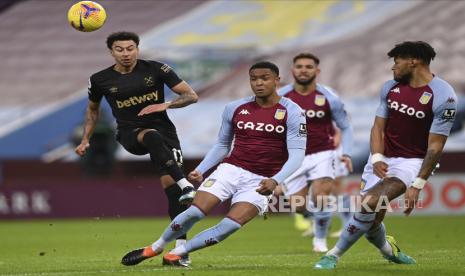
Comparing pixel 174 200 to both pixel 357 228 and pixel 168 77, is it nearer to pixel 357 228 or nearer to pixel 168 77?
pixel 168 77

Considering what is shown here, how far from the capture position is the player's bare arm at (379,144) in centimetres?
896

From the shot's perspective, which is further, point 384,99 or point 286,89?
point 286,89

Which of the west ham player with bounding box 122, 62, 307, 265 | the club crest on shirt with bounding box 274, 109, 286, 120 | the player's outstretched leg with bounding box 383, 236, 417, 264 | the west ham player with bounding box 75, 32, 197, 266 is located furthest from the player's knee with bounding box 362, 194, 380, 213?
the west ham player with bounding box 75, 32, 197, 266

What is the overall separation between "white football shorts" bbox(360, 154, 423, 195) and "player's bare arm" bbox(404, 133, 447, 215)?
32 centimetres

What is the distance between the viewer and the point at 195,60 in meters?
27.9

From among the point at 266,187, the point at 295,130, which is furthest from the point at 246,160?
the point at 266,187

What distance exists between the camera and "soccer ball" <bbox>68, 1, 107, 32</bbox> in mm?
10625

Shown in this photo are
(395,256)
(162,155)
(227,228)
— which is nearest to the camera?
(227,228)

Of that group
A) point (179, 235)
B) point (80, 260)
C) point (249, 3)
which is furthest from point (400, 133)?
point (249, 3)

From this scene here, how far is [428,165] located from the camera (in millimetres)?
8750

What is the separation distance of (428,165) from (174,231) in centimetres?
238

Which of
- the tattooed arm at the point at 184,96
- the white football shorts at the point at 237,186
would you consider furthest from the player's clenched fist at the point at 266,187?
the tattooed arm at the point at 184,96

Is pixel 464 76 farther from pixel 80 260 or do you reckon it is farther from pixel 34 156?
pixel 80 260

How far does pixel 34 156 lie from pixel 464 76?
439 inches
